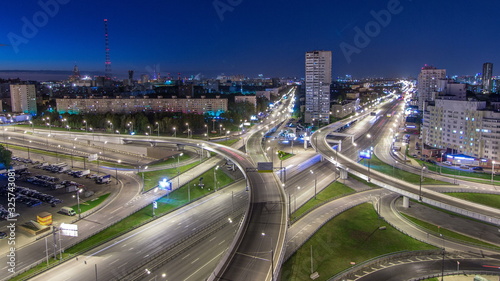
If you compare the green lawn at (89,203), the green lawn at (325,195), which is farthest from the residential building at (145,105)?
the green lawn at (89,203)

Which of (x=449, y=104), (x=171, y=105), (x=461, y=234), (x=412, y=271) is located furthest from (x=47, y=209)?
(x=171, y=105)

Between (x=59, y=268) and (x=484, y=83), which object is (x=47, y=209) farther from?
(x=484, y=83)

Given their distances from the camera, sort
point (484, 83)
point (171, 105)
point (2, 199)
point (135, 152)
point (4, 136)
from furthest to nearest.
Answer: point (484, 83), point (171, 105), point (4, 136), point (135, 152), point (2, 199)

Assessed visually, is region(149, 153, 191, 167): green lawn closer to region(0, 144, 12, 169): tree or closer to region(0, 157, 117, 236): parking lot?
region(0, 157, 117, 236): parking lot

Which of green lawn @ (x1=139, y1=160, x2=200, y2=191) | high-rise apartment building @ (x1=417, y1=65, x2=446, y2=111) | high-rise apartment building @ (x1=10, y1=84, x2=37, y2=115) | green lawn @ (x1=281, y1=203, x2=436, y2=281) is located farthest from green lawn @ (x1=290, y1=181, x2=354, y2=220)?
high-rise apartment building @ (x1=10, y1=84, x2=37, y2=115)

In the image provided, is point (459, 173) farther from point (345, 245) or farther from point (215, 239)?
point (215, 239)

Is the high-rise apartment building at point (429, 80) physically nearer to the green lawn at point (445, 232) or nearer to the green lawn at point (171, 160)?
the green lawn at point (171, 160)

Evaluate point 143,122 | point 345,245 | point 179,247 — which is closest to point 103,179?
point 179,247
